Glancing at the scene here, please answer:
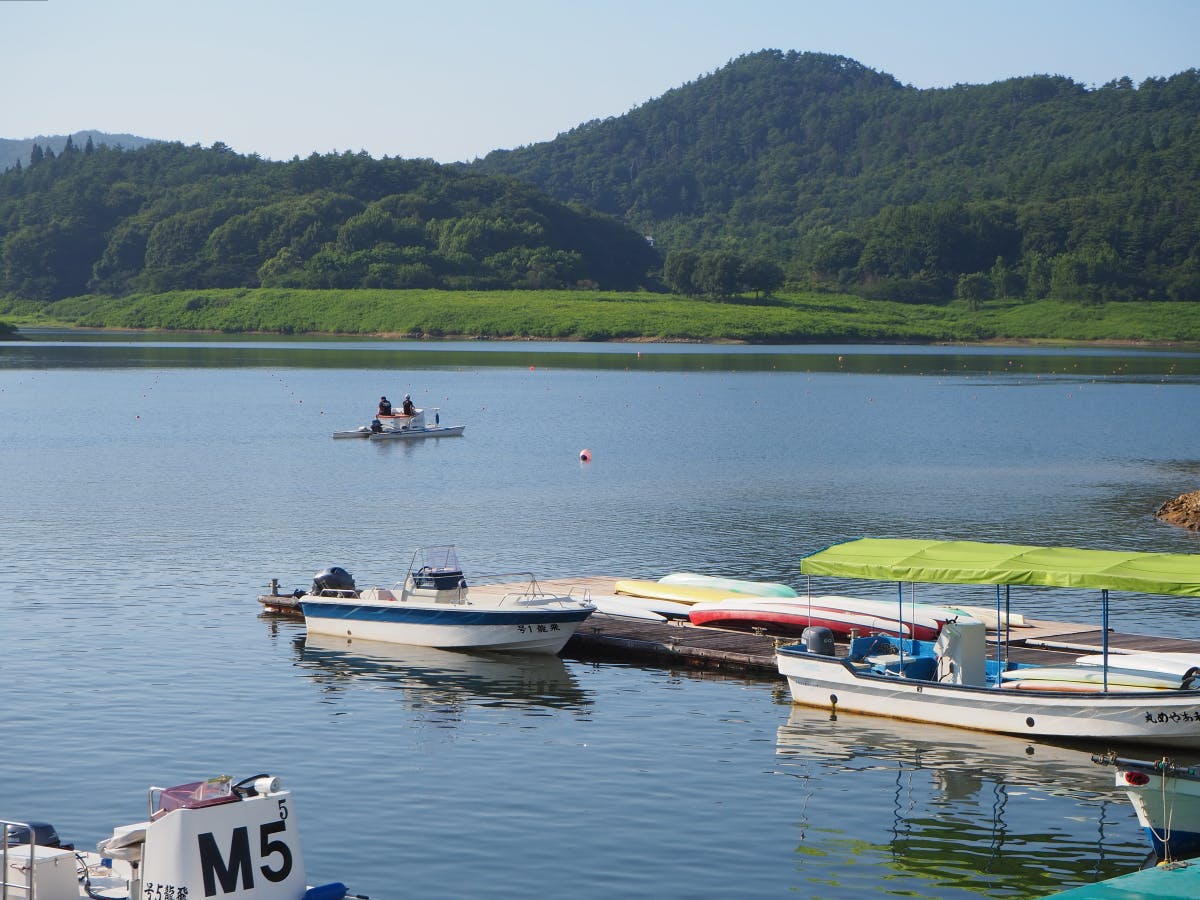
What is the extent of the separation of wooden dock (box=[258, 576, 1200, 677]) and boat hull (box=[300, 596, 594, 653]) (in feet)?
3.15

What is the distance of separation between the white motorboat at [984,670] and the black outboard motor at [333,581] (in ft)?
37.7

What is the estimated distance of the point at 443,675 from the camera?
31.9 metres

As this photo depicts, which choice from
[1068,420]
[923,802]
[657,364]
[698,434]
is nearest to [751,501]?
[698,434]

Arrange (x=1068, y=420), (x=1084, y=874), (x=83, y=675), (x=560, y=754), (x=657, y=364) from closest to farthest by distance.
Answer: (x=1084, y=874)
(x=560, y=754)
(x=83, y=675)
(x=1068, y=420)
(x=657, y=364)

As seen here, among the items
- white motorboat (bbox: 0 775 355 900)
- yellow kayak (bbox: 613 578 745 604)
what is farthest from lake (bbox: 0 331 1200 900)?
yellow kayak (bbox: 613 578 745 604)

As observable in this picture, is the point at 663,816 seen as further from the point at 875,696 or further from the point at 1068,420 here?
the point at 1068,420

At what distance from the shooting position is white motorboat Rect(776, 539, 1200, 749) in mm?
25844

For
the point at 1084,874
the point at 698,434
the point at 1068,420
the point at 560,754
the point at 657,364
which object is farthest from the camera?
the point at 657,364

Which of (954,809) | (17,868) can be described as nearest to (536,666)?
(954,809)

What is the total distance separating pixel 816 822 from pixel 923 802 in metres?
1.96

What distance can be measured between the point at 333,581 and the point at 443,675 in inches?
217

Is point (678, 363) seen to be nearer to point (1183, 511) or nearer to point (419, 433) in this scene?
point (419, 433)

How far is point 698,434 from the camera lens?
90312 mm

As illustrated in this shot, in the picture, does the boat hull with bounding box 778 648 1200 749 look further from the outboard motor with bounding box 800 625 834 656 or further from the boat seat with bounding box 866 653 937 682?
the boat seat with bounding box 866 653 937 682
